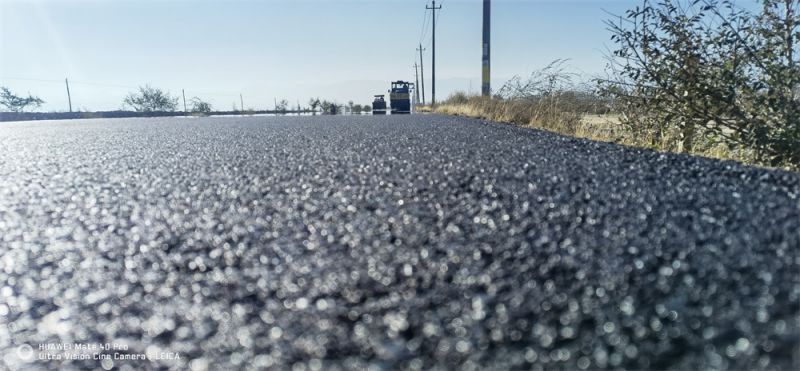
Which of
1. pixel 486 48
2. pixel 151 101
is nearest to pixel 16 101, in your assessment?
pixel 151 101

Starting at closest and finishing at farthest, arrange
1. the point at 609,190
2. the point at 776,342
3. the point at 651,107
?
the point at 776,342 < the point at 609,190 < the point at 651,107

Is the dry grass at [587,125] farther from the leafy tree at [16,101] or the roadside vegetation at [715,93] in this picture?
the leafy tree at [16,101]

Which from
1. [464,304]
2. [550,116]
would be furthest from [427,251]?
[550,116]

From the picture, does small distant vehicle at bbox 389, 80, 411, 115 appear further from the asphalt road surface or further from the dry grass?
the asphalt road surface

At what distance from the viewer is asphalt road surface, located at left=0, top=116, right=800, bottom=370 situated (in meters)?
0.59

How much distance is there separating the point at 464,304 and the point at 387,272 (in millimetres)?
190

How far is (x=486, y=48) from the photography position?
15.3 m

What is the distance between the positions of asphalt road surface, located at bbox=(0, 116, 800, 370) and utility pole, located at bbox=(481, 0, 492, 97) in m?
13.0

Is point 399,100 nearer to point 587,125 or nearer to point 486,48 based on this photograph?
point 486,48

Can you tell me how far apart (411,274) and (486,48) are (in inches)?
605

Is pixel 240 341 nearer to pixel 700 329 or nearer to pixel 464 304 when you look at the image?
pixel 464 304

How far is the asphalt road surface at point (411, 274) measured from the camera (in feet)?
1.95

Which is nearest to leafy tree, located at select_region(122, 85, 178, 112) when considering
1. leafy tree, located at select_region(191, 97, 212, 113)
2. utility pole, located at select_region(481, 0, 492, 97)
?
leafy tree, located at select_region(191, 97, 212, 113)

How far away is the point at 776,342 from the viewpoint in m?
0.56
